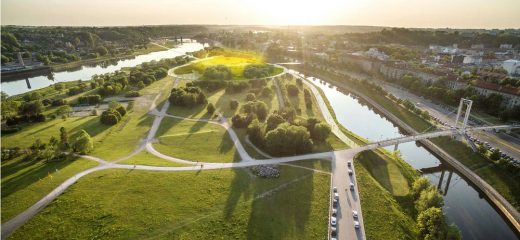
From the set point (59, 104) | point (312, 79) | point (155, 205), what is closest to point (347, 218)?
point (155, 205)

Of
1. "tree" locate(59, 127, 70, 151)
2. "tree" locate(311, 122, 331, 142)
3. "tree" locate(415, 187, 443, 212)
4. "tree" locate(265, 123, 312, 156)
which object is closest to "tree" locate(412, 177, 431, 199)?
"tree" locate(415, 187, 443, 212)

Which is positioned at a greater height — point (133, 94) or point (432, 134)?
point (133, 94)

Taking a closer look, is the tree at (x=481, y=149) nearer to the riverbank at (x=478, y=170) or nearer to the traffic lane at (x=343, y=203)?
the riverbank at (x=478, y=170)

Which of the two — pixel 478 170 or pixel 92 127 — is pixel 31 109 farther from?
pixel 478 170

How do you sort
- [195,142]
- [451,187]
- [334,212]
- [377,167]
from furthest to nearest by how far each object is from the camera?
[195,142]
[451,187]
[377,167]
[334,212]

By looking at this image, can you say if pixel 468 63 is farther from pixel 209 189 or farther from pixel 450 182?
pixel 209 189

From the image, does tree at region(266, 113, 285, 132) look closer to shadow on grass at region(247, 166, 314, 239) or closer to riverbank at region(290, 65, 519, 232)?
shadow on grass at region(247, 166, 314, 239)

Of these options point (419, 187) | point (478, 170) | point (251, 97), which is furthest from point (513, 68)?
point (419, 187)
